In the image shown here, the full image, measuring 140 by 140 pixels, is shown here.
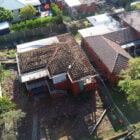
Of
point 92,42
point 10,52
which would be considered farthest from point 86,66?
point 10,52

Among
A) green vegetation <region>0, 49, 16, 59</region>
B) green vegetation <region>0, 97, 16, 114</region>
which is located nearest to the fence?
green vegetation <region>0, 49, 16, 59</region>

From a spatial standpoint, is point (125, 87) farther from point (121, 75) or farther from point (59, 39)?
point (59, 39)

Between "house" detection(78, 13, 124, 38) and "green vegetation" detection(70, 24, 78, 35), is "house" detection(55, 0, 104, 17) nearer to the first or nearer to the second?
"green vegetation" detection(70, 24, 78, 35)

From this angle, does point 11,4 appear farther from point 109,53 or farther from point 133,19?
point 109,53

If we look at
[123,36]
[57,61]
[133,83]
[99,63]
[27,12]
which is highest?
[133,83]

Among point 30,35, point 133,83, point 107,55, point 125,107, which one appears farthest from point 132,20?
point 30,35

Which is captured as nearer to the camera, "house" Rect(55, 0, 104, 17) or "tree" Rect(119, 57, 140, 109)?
"tree" Rect(119, 57, 140, 109)

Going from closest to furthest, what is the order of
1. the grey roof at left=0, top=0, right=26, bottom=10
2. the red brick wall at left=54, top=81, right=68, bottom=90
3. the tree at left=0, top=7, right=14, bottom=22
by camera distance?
the red brick wall at left=54, top=81, right=68, bottom=90, the tree at left=0, top=7, right=14, bottom=22, the grey roof at left=0, top=0, right=26, bottom=10
